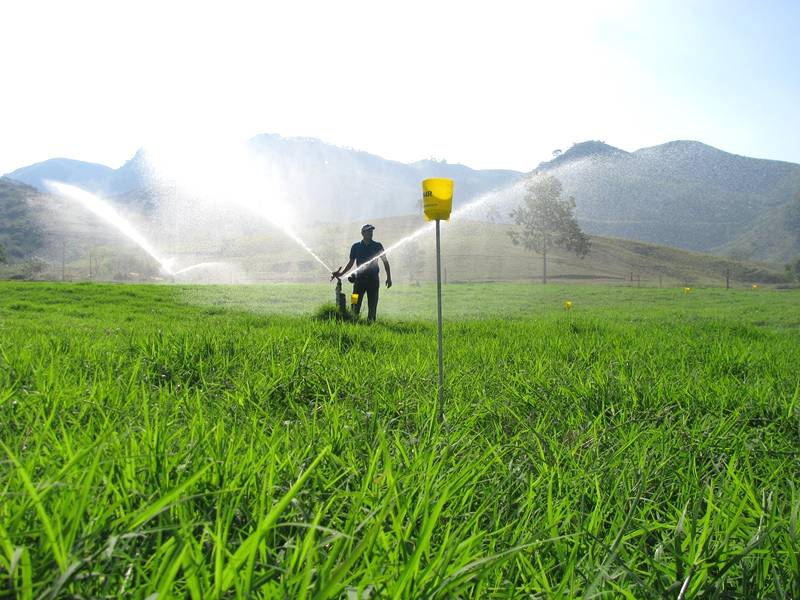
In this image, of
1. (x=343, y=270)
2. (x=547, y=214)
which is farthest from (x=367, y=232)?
(x=547, y=214)

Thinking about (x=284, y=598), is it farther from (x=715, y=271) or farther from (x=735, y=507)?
(x=715, y=271)

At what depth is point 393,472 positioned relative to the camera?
2.13 m

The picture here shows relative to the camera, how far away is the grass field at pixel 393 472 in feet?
4.26

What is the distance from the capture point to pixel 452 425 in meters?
3.26

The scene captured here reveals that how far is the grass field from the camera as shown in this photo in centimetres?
130

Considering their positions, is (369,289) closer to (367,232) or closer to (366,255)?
(366,255)

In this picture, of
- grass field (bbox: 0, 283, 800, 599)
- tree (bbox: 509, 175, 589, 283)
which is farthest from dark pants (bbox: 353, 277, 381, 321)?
tree (bbox: 509, 175, 589, 283)

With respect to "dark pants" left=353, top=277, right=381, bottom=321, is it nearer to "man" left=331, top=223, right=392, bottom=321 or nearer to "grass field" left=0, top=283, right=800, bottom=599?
"man" left=331, top=223, right=392, bottom=321

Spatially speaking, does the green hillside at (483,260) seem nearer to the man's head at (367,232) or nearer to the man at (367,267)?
the man at (367,267)

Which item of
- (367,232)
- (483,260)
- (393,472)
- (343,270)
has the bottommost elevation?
(483,260)

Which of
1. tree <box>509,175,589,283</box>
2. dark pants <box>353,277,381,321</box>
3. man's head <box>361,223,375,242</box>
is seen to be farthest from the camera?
tree <box>509,175,589,283</box>

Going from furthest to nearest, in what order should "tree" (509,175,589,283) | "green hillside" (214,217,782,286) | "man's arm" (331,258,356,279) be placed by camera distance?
"green hillside" (214,217,782,286)
"tree" (509,175,589,283)
"man's arm" (331,258,356,279)

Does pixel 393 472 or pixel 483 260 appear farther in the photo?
pixel 483 260

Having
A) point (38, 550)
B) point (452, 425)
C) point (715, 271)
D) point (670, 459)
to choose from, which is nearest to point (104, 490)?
point (38, 550)
